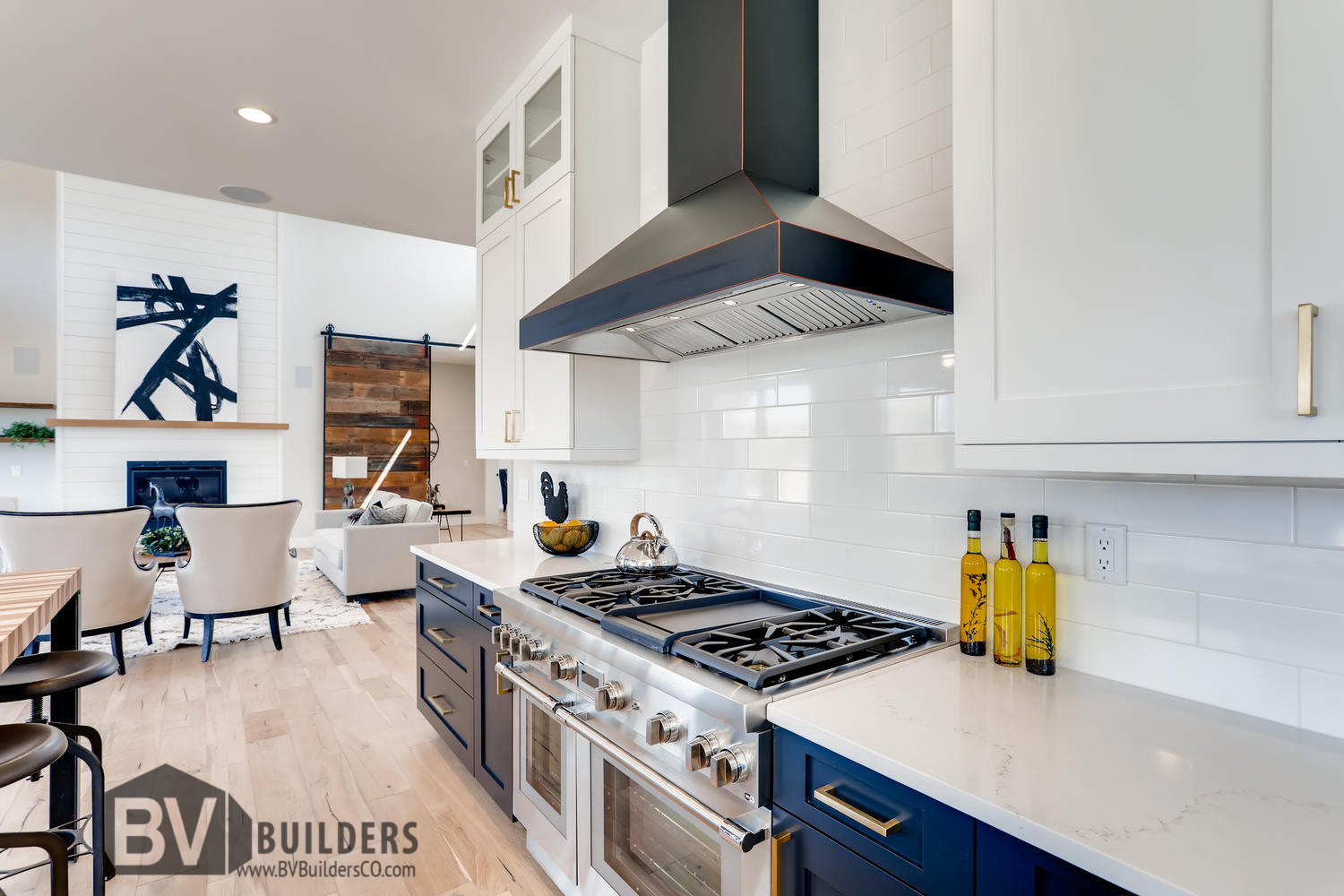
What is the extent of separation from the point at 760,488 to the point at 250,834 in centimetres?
208

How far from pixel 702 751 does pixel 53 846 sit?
1309mm

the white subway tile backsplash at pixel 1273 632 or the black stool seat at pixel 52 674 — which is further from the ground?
the white subway tile backsplash at pixel 1273 632

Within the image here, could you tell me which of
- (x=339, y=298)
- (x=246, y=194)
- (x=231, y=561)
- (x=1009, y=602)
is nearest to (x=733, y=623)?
(x=1009, y=602)

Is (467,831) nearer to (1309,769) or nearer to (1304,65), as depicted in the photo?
(1309,769)

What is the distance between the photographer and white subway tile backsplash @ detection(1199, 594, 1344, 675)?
1.06 metres

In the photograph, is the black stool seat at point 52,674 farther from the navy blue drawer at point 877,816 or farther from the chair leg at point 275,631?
the chair leg at point 275,631

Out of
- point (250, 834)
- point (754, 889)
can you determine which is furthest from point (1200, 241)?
point (250, 834)

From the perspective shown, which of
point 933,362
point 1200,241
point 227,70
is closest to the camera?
point 1200,241

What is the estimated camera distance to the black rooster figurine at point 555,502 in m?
2.92

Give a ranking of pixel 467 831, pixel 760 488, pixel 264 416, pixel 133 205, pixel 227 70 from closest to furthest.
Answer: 1. pixel 760 488
2. pixel 467 831
3. pixel 227 70
4. pixel 133 205
5. pixel 264 416

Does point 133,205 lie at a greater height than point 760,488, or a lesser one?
greater

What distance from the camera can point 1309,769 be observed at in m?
0.94

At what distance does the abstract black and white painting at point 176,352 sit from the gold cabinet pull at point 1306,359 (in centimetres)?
897

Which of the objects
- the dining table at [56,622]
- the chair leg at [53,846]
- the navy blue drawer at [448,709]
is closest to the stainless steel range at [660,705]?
the navy blue drawer at [448,709]
